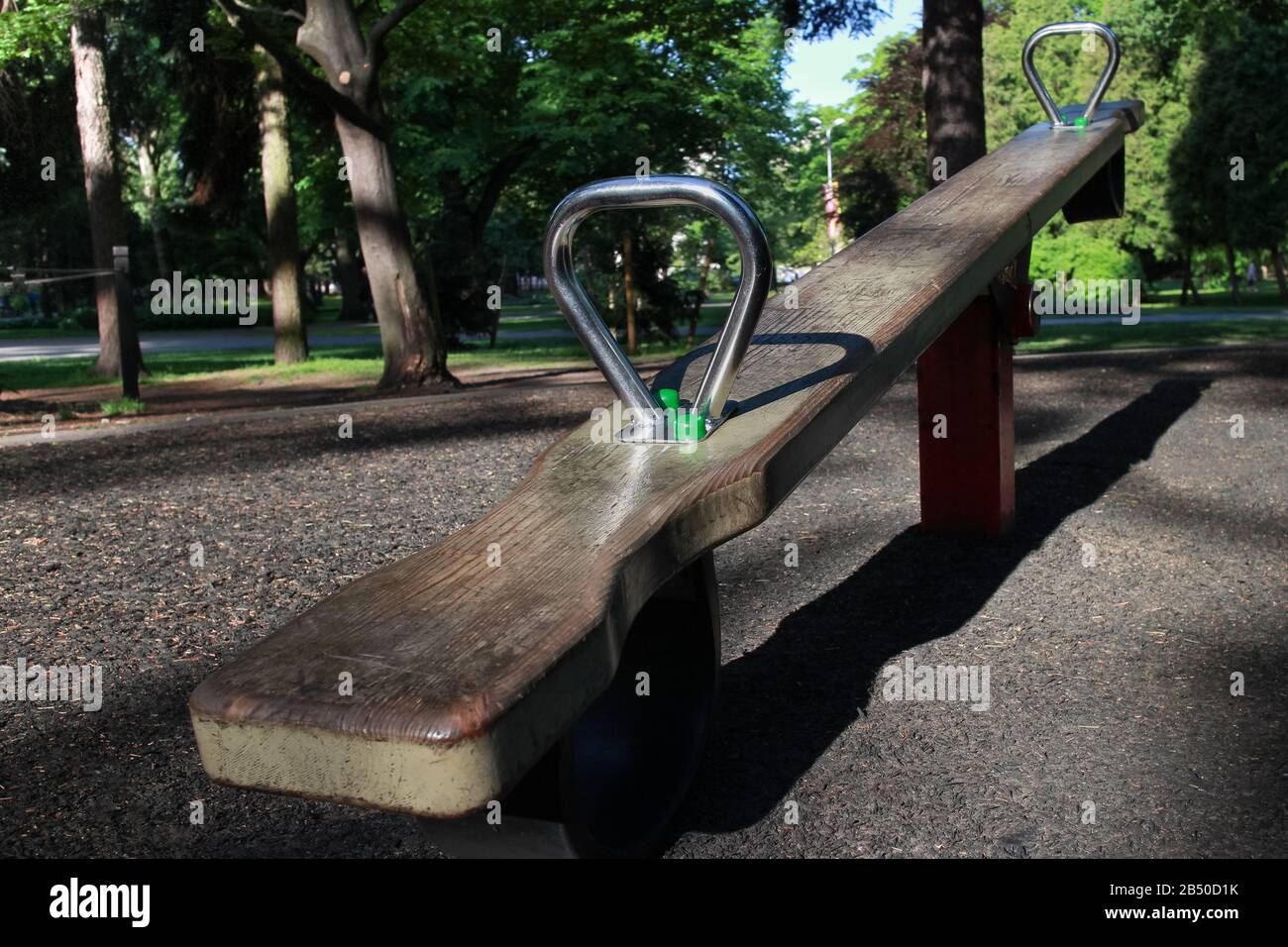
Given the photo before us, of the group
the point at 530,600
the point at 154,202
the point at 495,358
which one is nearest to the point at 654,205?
the point at 530,600

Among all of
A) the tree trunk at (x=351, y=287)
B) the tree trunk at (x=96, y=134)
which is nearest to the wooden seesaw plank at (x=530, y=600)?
the tree trunk at (x=96, y=134)

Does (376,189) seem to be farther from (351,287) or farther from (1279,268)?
(351,287)

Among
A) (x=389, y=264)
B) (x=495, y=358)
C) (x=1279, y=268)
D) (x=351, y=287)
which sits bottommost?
(x=495, y=358)

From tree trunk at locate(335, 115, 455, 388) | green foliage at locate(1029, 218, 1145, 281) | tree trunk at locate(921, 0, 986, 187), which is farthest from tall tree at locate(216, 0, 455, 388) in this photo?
green foliage at locate(1029, 218, 1145, 281)

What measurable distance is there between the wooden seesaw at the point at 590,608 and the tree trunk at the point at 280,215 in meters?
13.5

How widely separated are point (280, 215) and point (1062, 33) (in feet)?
43.2

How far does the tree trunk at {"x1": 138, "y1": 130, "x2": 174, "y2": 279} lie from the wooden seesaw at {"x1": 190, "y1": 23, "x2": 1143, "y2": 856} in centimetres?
3799

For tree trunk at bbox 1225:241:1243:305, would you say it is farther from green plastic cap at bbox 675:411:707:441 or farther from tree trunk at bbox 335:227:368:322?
green plastic cap at bbox 675:411:707:441

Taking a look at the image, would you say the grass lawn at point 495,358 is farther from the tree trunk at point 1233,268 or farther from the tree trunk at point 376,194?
the tree trunk at point 1233,268

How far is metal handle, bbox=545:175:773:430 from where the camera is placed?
2.02 meters

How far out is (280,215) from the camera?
16.3 metres

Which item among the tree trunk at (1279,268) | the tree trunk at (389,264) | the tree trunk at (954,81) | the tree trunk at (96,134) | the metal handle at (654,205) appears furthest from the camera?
the tree trunk at (1279,268)

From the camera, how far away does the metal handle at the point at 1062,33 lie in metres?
4.85
